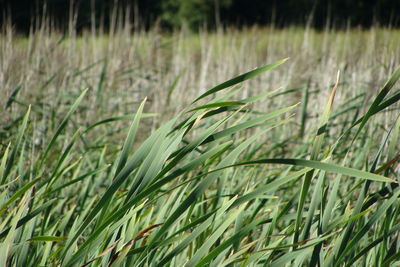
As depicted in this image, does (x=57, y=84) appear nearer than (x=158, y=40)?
Yes

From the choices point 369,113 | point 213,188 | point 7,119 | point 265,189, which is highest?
point 369,113

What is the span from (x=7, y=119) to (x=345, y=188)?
4.23ft

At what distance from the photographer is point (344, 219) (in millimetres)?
1014

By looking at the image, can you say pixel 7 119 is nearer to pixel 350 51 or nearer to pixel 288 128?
pixel 288 128

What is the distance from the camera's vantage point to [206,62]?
3404mm

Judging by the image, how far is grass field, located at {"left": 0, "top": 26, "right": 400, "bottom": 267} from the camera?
35.5 inches

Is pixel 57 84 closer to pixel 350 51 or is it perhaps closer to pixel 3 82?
pixel 3 82

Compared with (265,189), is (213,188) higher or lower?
lower

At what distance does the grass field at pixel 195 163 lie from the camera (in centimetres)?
90

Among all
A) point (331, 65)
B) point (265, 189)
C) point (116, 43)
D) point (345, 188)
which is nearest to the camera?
point (265, 189)

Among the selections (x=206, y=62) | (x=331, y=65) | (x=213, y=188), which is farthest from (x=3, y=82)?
(x=331, y=65)

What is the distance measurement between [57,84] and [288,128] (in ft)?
3.70

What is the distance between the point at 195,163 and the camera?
0.86 metres

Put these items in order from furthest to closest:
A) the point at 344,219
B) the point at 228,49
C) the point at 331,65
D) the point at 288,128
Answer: the point at 228,49 → the point at 331,65 → the point at 288,128 → the point at 344,219
